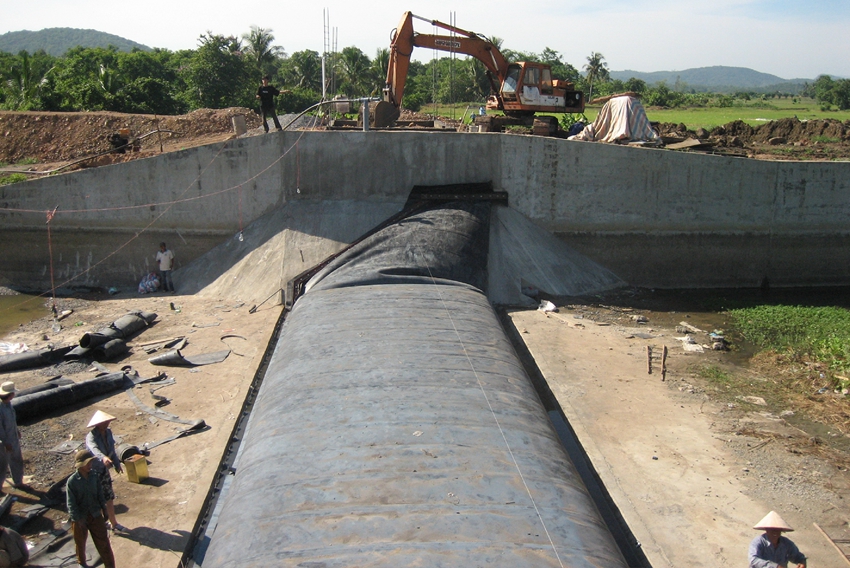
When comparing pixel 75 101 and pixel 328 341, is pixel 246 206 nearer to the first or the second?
pixel 328 341

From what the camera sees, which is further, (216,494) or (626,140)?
(626,140)

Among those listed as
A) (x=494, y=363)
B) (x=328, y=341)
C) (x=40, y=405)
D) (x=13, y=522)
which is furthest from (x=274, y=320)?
(x=13, y=522)

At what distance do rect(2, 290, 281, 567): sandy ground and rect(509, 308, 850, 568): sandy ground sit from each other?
15.9ft

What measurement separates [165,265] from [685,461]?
37.2 ft

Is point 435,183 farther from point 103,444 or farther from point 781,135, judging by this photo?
point 781,135

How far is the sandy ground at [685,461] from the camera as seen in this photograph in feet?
24.0

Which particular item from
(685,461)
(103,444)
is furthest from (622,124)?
(103,444)

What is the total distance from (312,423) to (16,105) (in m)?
22.9

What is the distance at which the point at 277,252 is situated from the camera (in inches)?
585

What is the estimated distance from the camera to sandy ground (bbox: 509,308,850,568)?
731cm

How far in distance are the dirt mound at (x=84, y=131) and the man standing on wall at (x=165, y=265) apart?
20.3 ft

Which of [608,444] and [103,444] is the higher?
[103,444]

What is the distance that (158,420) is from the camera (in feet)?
31.2

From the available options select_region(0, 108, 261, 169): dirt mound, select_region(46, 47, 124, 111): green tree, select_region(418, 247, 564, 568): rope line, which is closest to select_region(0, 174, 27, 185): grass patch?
select_region(0, 108, 261, 169): dirt mound
